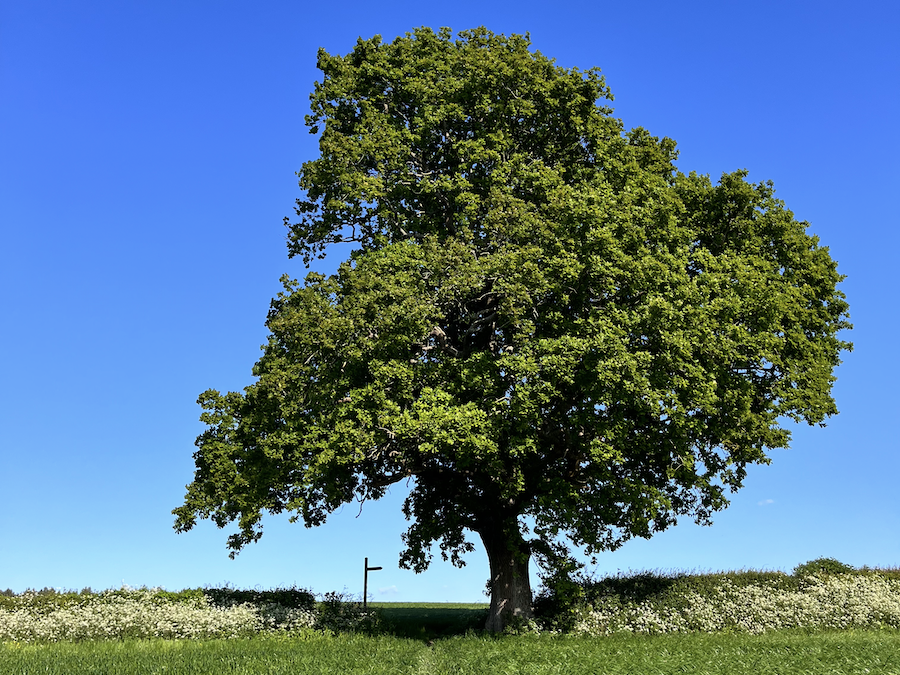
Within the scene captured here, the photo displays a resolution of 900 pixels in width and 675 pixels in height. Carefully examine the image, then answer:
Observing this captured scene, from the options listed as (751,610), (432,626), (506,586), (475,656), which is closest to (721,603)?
(751,610)

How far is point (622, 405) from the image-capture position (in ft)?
81.8

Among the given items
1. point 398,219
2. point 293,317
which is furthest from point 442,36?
point 293,317

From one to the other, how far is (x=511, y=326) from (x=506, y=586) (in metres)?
9.82

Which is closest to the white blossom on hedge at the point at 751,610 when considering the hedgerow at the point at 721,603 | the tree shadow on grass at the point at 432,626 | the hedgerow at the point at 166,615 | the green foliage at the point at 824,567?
the hedgerow at the point at 721,603

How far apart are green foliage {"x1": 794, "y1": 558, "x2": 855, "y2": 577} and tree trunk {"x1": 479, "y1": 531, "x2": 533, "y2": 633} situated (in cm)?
1279

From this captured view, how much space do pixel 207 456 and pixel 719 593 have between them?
20456 mm

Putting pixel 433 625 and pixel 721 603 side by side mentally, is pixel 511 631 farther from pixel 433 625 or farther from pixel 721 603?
pixel 721 603

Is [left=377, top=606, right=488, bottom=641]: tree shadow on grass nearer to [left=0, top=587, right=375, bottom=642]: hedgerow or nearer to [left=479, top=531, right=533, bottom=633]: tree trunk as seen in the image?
[left=0, top=587, right=375, bottom=642]: hedgerow

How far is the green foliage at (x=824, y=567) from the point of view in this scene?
106 feet

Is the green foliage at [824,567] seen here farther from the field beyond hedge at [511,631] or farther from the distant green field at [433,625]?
the distant green field at [433,625]

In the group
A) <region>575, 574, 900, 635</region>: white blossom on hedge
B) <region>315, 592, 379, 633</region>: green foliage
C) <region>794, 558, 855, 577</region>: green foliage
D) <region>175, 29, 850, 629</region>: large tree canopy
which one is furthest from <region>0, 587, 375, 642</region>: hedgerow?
<region>794, 558, 855, 577</region>: green foliage

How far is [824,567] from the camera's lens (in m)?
33.6

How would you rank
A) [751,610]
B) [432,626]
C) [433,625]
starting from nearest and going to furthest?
[751,610]
[432,626]
[433,625]

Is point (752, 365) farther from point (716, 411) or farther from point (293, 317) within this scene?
point (293, 317)
